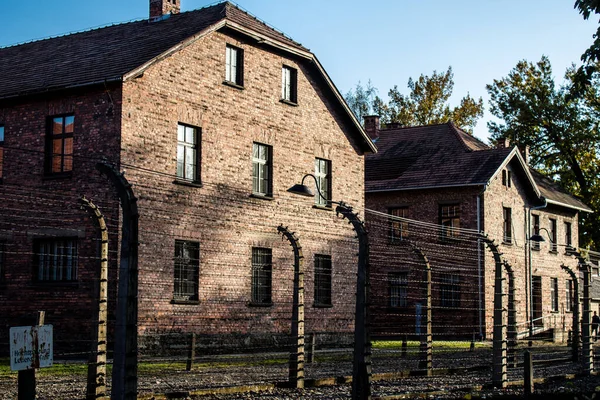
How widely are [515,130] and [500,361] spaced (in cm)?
3935

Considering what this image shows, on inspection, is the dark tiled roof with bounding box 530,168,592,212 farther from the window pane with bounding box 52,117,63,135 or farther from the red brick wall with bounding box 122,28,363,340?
the window pane with bounding box 52,117,63,135

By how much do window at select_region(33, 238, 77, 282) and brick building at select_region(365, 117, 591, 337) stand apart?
608 inches

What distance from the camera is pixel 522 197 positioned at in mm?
42219

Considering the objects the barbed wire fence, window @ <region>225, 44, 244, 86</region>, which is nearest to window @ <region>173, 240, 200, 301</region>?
the barbed wire fence

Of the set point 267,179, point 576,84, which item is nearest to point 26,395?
point 576,84

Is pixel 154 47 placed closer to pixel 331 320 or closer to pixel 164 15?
pixel 164 15

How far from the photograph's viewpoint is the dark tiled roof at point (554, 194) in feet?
147

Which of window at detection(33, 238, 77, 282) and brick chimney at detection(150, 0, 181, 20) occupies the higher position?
brick chimney at detection(150, 0, 181, 20)

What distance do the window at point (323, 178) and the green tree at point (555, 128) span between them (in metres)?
25.9

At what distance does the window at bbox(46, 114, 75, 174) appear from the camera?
2309 centimetres

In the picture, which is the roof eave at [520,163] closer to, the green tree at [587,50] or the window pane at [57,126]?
the window pane at [57,126]

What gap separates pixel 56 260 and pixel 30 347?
16.7 metres

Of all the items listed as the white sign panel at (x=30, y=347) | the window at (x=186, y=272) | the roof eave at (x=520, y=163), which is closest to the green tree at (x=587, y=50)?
the white sign panel at (x=30, y=347)

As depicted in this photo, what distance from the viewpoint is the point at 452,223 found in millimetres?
38531
